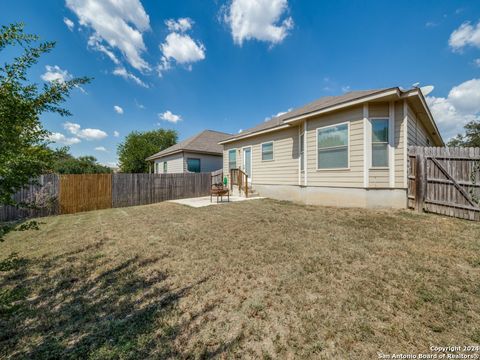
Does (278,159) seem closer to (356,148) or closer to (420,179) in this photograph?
(356,148)

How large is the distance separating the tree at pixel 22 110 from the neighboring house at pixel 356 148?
7605mm

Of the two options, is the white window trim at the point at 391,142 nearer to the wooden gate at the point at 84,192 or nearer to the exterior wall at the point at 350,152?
the exterior wall at the point at 350,152

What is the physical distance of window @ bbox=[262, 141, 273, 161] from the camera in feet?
35.0

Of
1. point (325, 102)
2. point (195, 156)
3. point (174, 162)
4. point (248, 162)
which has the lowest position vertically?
point (248, 162)

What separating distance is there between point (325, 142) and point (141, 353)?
8.06m

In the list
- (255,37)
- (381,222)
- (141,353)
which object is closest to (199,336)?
(141,353)

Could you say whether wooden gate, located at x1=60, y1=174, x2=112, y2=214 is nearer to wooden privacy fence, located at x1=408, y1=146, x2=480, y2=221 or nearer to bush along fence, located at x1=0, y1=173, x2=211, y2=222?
bush along fence, located at x1=0, y1=173, x2=211, y2=222

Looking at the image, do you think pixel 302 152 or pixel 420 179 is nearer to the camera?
pixel 420 179

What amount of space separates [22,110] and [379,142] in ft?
27.2

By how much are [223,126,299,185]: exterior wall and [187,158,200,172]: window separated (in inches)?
212

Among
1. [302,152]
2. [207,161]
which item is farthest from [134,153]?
[302,152]

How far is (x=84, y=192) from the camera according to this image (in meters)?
8.98

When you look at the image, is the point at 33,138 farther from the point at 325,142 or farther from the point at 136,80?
the point at 136,80

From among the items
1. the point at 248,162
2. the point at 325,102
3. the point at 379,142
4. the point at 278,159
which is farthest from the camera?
the point at 248,162
